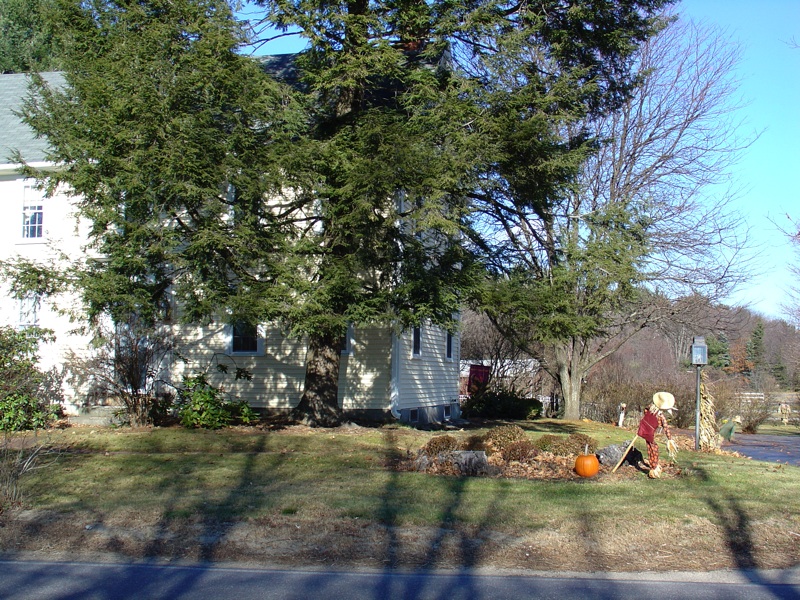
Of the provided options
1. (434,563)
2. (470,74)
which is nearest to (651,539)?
(434,563)

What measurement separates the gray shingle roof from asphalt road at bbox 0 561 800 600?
13068mm

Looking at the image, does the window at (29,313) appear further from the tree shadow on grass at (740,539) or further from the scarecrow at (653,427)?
the tree shadow on grass at (740,539)

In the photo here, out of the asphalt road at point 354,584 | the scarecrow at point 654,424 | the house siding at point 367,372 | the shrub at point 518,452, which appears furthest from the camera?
the house siding at point 367,372

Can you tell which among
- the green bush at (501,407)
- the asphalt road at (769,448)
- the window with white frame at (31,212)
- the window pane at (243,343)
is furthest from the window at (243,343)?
the asphalt road at (769,448)

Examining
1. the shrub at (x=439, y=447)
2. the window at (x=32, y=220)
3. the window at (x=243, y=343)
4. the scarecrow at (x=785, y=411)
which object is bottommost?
the scarecrow at (x=785, y=411)

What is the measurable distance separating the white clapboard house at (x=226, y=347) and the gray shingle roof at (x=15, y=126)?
68 millimetres

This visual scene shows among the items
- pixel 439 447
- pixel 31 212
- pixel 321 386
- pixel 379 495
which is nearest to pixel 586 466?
pixel 439 447

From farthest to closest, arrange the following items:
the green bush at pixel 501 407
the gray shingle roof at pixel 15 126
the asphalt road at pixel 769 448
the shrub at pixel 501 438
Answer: the green bush at pixel 501 407 < the gray shingle roof at pixel 15 126 < the asphalt road at pixel 769 448 < the shrub at pixel 501 438

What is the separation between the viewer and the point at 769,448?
1955cm

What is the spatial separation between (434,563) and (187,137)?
318 inches

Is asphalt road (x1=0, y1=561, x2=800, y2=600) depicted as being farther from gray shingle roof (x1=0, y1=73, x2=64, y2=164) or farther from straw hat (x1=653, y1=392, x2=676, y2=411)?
gray shingle roof (x1=0, y1=73, x2=64, y2=164)

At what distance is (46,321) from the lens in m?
18.1

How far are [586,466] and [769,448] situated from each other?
37.8 ft

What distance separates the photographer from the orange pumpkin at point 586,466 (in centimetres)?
1057
